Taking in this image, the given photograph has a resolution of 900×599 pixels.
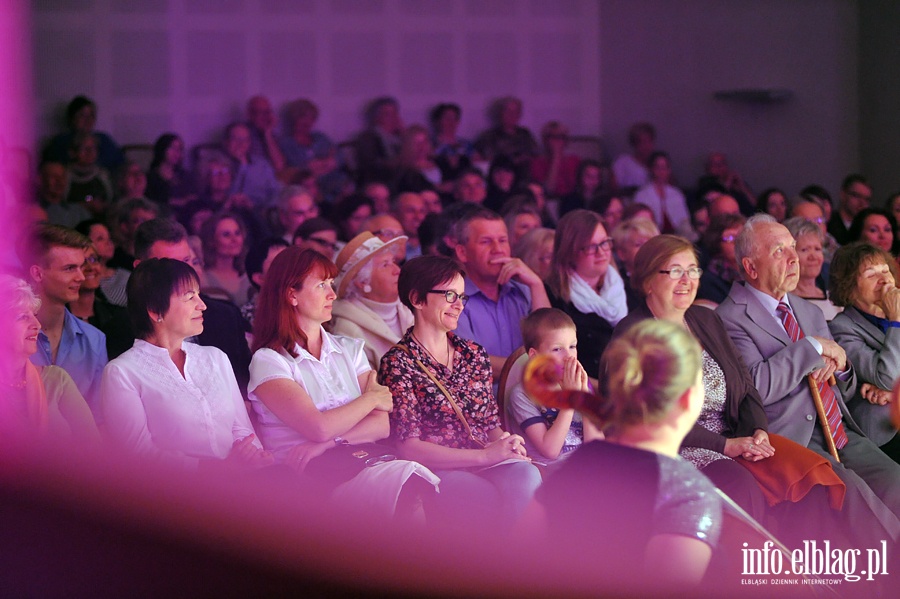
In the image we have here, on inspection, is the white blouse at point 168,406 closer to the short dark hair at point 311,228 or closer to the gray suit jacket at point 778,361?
the short dark hair at point 311,228

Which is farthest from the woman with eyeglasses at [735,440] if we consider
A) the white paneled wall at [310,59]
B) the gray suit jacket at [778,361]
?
the white paneled wall at [310,59]

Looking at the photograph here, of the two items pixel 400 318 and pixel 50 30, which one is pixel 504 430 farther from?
pixel 50 30

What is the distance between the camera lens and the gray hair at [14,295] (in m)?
3.19

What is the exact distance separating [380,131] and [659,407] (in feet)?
20.8

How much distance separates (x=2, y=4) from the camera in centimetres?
745

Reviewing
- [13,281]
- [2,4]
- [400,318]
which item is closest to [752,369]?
[400,318]

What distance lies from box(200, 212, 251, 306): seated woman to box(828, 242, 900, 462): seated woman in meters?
2.73

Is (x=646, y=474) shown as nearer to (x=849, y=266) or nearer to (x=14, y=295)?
(x=14, y=295)

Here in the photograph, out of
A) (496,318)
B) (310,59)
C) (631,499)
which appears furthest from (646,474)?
(310,59)

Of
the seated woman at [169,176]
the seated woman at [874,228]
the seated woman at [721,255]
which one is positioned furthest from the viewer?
the seated woman at [169,176]

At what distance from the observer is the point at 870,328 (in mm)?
4324

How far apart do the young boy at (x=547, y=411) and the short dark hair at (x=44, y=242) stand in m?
1.62

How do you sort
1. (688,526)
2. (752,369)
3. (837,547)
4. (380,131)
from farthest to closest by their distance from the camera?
(380,131)
(752,369)
(837,547)
(688,526)

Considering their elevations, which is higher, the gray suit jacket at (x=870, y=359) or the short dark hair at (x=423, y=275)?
the short dark hair at (x=423, y=275)
